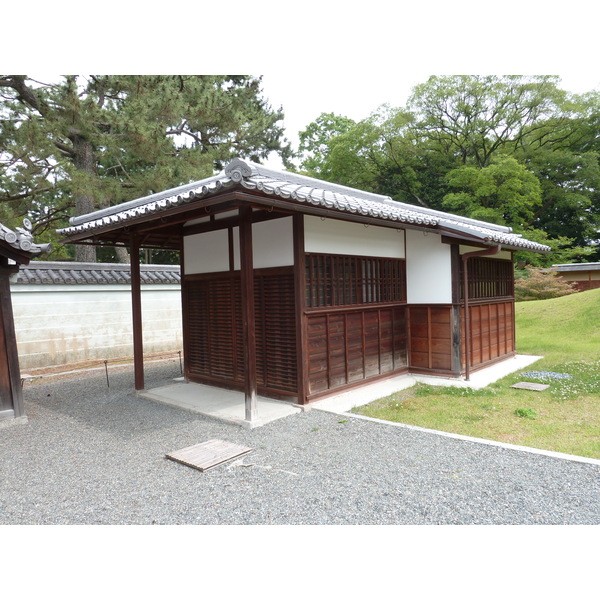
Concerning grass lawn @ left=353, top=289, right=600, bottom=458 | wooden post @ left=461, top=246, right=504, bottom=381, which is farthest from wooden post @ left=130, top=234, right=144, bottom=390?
wooden post @ left=461, top=246, right=504, bottom=381

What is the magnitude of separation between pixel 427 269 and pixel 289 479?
529cm

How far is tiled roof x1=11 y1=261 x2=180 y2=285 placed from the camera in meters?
9.51

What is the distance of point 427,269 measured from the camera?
789 centimetres

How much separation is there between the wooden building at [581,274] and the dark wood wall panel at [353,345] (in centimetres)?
1850

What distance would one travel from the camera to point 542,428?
16.5 feet

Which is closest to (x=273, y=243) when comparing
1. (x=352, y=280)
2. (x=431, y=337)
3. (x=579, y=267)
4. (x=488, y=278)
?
(x=352, y=280)

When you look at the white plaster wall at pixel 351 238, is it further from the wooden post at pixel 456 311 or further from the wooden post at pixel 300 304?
the wooden post at pixel 456 311

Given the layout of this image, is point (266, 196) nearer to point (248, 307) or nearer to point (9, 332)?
point (248, 307)

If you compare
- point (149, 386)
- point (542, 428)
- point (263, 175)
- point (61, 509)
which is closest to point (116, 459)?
point (61, 509)

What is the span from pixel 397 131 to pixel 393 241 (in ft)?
56.3

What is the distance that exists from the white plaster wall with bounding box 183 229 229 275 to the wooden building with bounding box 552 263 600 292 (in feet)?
68.8

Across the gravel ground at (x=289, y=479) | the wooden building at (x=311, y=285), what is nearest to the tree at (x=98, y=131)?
the wooden building at (x=311, y=285)

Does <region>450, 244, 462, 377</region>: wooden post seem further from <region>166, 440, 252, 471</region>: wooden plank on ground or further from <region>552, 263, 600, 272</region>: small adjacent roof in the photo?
<region>552, 263, 600, 272</region>: small adjacent roof

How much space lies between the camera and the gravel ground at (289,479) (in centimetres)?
319
